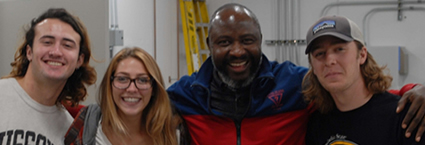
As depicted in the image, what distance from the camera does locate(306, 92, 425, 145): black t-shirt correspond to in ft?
5.08

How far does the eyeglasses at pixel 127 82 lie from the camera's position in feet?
6.01

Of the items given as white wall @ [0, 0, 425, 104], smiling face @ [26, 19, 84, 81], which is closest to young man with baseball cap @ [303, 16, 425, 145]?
smiling face @ [26, 19, 84, 81]

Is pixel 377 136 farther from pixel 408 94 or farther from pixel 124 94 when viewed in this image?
pixel 124 94

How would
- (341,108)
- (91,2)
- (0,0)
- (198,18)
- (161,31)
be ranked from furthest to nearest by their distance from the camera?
(198,18), (161,31), (91,2), (0,0), (341,108)

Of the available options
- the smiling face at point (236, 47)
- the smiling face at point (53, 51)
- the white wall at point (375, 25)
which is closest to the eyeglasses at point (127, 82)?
the smiling face at point (53, 51)

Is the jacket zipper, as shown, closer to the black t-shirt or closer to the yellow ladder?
the black t-shirt

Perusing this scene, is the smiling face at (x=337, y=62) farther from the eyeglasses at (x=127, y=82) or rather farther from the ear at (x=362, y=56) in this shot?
the eyeglasses at (x=127, y=82)

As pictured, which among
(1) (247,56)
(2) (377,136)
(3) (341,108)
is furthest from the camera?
(1) (247,56)

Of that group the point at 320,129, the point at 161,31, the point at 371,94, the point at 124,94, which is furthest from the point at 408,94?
the point at 161,31

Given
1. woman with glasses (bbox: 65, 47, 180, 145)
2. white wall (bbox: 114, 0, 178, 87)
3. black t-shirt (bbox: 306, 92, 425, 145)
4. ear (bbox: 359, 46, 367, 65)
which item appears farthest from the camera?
white wall (bbox: 114, 0, 178, 87)

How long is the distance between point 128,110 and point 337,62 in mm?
976

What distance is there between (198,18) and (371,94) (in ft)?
11.1

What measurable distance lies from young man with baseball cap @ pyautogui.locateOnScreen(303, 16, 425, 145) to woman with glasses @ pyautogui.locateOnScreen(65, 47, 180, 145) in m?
0.76

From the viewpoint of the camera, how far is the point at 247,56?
190 cm
